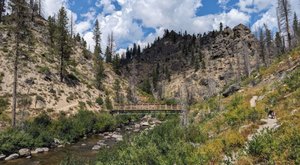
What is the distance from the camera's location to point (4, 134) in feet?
91.3

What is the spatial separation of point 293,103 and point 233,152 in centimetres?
707

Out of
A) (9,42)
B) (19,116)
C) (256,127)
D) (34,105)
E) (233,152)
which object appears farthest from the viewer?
(9,42)

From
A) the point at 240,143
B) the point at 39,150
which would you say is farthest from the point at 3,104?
the point at 240,143

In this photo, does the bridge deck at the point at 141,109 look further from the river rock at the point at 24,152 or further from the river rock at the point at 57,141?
the river rock at the point at 24,152

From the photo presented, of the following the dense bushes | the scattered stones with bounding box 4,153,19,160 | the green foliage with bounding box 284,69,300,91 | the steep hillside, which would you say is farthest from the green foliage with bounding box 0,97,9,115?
the green foliage with bounding box 284,69,300,91

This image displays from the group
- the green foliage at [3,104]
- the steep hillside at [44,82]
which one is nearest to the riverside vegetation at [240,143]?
the green foliage at [3,104]

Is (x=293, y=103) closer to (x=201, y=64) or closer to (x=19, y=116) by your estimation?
(x=19, y=116)

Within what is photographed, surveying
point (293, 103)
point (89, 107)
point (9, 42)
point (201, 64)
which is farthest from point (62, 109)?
point (201, 64)

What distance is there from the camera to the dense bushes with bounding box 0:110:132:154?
90.7ft

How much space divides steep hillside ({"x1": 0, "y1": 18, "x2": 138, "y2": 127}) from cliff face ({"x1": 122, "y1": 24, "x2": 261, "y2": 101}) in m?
28.0

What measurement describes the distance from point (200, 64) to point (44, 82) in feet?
281

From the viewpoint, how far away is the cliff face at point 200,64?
111 m

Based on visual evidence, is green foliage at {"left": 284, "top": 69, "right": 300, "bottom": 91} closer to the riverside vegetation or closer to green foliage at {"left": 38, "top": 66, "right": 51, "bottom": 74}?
the riverside vegetation

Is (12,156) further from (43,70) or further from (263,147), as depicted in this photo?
(43,70)
